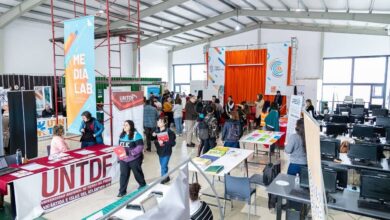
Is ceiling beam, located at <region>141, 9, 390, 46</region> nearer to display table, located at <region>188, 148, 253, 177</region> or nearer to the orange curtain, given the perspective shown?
the orange curtain

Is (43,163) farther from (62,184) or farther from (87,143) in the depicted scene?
(87,143)

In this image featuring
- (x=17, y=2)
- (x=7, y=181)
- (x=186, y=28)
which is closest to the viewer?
(x=7, y=181)

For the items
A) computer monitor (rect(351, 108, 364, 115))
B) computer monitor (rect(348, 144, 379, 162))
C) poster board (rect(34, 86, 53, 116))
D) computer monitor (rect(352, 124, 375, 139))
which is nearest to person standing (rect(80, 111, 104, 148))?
computer monitor (rect(348, 144, 379, 162))

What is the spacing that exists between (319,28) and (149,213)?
44.1 ft

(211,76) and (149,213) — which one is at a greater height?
(211,76)

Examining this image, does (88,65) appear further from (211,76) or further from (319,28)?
(319,28)

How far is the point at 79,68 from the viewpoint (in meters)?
5.10

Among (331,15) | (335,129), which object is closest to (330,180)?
(335,129)

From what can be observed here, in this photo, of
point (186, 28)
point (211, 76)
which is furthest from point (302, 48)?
point (186, 28)

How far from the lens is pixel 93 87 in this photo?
196 inches

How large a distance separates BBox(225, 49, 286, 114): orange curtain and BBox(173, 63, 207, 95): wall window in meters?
2.68

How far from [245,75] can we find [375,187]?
10.7m

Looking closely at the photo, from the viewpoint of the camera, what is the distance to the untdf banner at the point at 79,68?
4.93m

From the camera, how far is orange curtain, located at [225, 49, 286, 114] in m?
12.9
